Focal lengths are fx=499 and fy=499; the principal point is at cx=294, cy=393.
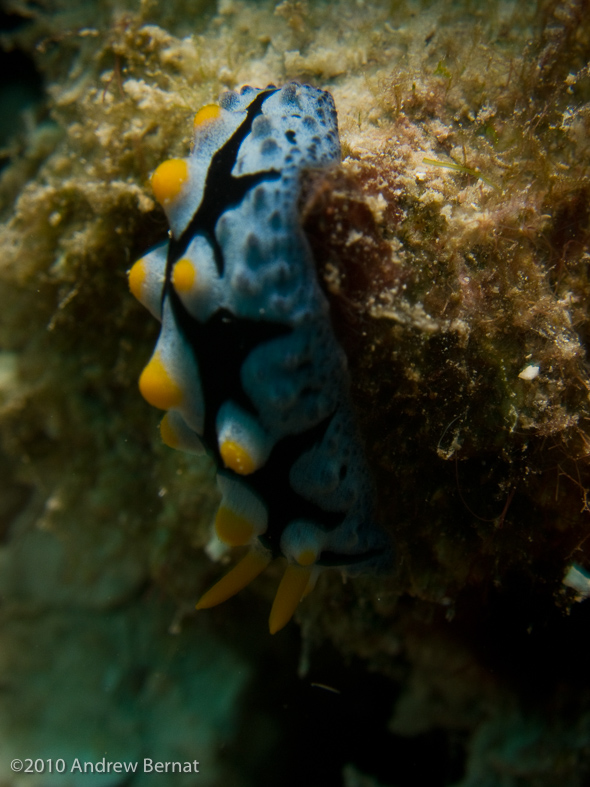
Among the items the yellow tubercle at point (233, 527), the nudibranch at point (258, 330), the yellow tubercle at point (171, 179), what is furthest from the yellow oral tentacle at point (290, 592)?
the yellow tubercle at point (171, 179)

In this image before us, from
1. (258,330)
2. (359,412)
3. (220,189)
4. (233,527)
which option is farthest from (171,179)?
(233,527)

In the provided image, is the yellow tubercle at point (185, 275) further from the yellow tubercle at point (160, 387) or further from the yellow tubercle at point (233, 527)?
the yellow tubercle at point (233, 527)

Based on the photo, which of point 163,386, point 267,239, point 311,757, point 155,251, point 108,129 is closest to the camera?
point 267,239

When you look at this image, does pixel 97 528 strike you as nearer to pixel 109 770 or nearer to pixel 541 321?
pixel 109 770

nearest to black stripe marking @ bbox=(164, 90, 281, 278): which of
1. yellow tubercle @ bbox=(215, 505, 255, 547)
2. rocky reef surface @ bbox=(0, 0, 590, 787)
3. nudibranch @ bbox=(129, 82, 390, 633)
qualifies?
nudibranch @ bbox=(129, 82, 390, 633)

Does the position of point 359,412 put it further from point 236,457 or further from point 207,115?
point 207,115

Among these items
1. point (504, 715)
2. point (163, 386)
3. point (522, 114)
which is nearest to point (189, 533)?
point (163, 386)

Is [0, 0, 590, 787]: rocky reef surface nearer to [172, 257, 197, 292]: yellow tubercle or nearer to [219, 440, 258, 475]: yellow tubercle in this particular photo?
[172, 257, 197, 292]: yellow tubercle
